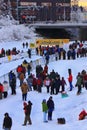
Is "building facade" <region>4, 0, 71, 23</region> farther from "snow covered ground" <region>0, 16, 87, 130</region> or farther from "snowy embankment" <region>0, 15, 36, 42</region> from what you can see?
"snow covered ground" <region>0, 16, 87, 130</region>

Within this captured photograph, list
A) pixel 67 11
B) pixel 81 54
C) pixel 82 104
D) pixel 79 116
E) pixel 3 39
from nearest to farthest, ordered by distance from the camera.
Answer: pixel 79 116 → pixel 82 104 → pixel 81 54 → pixel 3 39 → pixel 67 11

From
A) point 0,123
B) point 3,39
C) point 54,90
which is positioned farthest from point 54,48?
point 3,39

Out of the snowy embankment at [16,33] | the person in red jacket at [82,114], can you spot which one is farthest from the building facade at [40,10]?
the person in red jacket at [82,114]

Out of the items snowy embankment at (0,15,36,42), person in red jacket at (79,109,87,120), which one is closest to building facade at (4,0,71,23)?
snowy embankment at (0,15,36,42)

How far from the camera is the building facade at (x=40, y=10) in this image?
134 meters

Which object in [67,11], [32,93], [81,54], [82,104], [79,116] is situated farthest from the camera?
[67,11]

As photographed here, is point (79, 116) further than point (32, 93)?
No

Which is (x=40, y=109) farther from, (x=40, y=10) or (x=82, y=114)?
(x=40, y=10)

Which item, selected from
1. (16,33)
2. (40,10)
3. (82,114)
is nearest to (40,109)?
(82,114)

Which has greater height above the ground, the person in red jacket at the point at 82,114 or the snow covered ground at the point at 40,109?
the person in red jacket at the point at 82,114

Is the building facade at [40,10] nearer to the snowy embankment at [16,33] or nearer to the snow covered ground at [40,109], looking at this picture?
the snowy embankment at [16,33]

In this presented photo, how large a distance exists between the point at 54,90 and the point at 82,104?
156 inches

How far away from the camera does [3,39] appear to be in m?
85.8

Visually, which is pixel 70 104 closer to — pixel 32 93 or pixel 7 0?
pixel 32 93
